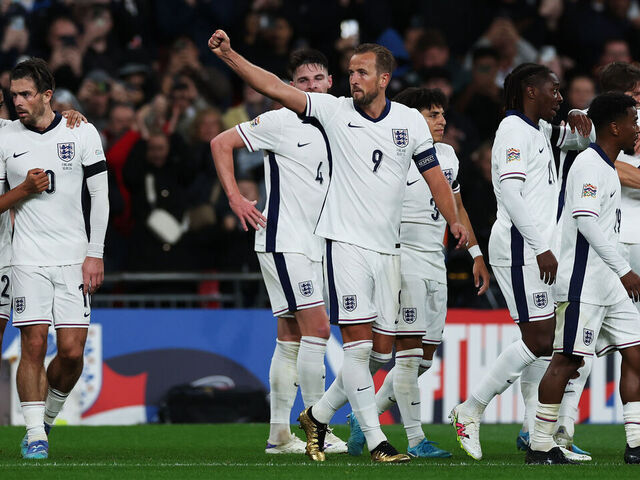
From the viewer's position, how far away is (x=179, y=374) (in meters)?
13.2

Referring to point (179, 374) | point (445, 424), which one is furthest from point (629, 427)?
point (179, 374)

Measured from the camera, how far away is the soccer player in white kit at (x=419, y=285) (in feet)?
30.0

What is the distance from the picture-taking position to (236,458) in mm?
8977

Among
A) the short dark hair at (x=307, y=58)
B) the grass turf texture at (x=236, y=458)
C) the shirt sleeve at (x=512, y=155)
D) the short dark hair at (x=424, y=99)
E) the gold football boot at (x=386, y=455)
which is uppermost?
the short dark hair at (x=307, y=58)

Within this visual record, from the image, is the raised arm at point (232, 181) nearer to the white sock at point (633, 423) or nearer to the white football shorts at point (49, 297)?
the white football shorts at point (49, 297)

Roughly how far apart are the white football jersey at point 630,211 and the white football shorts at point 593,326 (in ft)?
2.81

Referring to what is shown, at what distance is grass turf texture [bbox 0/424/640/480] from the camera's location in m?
7.66

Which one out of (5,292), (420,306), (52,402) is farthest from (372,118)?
(52,402)

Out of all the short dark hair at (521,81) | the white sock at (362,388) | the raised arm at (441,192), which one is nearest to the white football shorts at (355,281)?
the white sock at (362,388)

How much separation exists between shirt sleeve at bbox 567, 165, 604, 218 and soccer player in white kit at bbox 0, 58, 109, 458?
326 centimetres

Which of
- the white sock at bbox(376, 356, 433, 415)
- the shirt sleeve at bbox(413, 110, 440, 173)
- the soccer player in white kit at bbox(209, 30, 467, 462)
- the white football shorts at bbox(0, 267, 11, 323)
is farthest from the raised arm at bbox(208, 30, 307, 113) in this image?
Answer: the white sock at bbox(376, 356, 433, 415)

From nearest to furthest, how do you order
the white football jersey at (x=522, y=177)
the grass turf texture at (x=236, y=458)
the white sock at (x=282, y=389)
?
the grass turf texture at (x=236, y=458) < the white football jersey at (x=522, y=177) < the white sock at (x=282, y=389)

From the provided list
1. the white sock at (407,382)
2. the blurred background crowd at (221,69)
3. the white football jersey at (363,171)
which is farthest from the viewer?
the blurred background crowd at (221,69)

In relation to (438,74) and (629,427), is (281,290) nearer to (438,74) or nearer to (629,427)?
(629,427)
